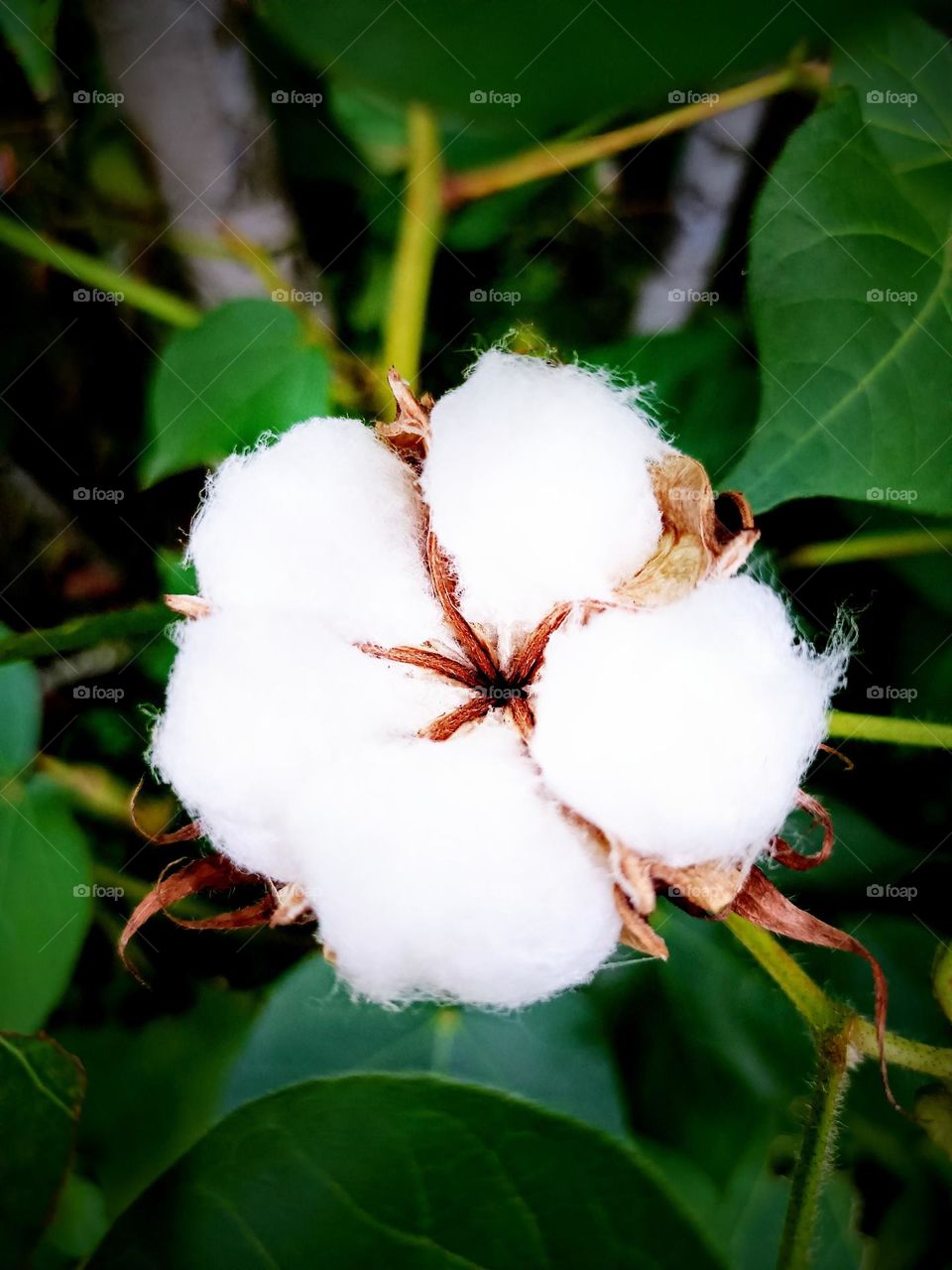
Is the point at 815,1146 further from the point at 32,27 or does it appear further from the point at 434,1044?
the point at 32,27

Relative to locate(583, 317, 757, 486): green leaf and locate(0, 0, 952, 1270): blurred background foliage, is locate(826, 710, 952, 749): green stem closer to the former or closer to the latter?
locate(0, 0, 952, 1270): blurred background foliage

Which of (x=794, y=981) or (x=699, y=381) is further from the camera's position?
(x=699, y=381)

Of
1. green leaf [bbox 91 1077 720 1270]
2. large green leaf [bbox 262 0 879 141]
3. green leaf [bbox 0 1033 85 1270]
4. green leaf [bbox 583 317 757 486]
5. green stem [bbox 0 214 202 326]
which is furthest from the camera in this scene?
green stem [bbox 0 214 202 326]

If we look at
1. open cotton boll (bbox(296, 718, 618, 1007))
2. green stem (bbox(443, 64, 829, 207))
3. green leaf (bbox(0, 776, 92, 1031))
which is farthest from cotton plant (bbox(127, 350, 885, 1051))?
green stem (bbox(443, 64, 829, 207))

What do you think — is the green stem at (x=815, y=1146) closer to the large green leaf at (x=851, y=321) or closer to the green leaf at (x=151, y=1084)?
the large green leaf at (x=851, y=321)

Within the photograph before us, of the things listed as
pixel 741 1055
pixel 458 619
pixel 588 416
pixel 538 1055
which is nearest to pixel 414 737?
pixel 458 619

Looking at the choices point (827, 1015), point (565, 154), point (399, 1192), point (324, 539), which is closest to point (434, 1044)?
point (399, 1192)
